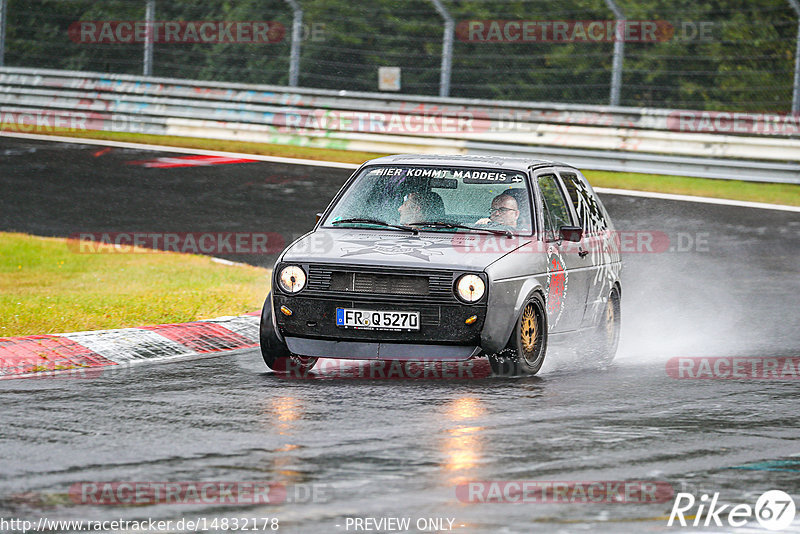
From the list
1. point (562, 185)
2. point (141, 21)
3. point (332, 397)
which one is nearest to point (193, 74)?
point (141, 21)

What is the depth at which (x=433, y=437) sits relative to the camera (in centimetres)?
706

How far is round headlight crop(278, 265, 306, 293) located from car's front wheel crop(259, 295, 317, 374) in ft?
0.74

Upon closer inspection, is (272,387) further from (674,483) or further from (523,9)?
(523,9)

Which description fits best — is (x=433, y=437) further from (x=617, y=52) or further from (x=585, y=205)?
(x=617, y=52)

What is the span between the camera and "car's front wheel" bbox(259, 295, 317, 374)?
30.1 feet

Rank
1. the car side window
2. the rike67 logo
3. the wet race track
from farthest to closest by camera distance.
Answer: the car side window, the wet race track, the rike67 logo

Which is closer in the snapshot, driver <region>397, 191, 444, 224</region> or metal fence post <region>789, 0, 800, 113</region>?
driver <region>397, 191, 444, 224</region>

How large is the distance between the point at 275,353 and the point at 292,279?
0.55 metres

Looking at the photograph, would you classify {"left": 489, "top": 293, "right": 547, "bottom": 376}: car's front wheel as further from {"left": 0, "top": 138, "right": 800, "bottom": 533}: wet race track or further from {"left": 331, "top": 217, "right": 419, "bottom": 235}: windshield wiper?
{"left": 331, "top": 217, "right": 419, "bottom": 235}: windshield wiper

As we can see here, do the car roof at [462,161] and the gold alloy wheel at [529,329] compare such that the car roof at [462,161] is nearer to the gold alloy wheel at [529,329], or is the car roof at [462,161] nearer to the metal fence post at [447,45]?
the gold alloy wheel at [529,329]

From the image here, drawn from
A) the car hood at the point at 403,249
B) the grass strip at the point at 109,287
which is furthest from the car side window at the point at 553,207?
the grass strip at the point at 109,287

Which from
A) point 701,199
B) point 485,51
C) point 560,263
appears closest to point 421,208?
point 560,263

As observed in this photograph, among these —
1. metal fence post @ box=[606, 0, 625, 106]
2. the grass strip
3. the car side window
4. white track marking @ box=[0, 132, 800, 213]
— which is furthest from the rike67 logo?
metal fence post @ box=[606, 0, 625, 106]

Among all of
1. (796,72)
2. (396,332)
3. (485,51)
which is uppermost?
(485,51)
